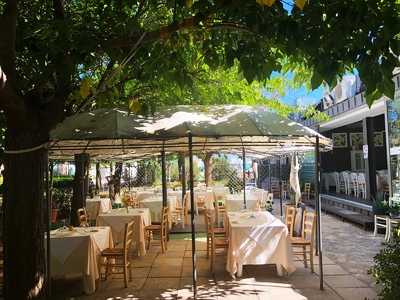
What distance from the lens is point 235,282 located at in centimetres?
751

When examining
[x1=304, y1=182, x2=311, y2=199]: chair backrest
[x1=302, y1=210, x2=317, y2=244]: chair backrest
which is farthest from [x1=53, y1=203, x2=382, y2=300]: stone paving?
[x1=304, y1=182, x2=311, y2=199]: chair backrest

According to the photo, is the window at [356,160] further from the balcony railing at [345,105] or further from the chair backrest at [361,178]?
the chair backrest at [361,178]

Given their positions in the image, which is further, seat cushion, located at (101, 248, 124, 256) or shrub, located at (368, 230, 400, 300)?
seat cushion, located at (101, 248, 124, 256)

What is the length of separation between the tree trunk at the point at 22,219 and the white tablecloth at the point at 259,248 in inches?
121

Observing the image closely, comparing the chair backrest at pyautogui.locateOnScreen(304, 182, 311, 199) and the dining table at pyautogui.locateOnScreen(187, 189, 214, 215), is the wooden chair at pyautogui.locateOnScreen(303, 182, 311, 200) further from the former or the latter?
the dining table at pyautogui.locateOnScreen(187, 189, 214, 215)

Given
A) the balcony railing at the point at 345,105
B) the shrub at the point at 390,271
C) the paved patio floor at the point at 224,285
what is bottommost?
the paved patio floor at the point at 224,285

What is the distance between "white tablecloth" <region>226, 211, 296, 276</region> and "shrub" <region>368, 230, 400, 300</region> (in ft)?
9.09

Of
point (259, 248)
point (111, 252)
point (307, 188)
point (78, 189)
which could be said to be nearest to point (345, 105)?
point (307, 188)

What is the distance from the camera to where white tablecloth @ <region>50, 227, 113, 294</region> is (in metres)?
7.09

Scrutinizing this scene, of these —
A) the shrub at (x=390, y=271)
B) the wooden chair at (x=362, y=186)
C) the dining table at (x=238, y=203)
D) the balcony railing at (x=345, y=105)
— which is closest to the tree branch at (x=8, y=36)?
the shrub at (x=390, y=271)

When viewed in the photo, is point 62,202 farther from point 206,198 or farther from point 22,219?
point 22,219

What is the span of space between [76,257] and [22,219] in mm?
1482

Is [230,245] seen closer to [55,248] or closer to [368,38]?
[55,248]

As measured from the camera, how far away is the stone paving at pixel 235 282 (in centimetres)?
682
